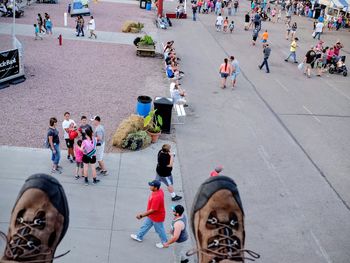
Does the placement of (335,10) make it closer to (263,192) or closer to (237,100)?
(237,100)

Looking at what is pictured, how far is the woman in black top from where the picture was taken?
9.93 m

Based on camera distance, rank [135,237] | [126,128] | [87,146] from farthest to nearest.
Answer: [126,128] < [87,146] < [135,237]

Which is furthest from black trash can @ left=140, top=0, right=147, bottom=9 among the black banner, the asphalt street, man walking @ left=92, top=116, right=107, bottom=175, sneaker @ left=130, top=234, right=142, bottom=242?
sneaker @ left=130, top=234, right=142, bottom=242

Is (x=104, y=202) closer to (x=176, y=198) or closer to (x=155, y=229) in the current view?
(x=176, y=198)

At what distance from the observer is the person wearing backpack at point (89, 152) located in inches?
382

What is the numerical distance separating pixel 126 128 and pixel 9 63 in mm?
6819

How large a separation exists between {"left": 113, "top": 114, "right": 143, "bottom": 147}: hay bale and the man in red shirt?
14.0ft

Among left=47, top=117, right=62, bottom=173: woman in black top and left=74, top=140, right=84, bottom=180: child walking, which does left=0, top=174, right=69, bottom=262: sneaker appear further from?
left=47, top=117, right=62, bottom=173: woman in black top

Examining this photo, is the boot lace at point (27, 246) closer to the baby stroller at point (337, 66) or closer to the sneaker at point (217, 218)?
the sneaker at point (217, 218)

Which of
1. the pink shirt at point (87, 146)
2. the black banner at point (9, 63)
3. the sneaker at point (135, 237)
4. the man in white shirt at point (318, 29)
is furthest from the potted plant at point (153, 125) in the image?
the man in white shirt at point (318, 29)

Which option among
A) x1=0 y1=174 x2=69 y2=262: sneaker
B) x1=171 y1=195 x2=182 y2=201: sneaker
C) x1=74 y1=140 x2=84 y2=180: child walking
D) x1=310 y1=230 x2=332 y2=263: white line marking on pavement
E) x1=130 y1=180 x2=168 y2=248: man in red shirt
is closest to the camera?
x1=0 y1=174 x2=69 y2=262: sneaker

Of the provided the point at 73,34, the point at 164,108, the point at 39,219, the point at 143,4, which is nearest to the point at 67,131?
the point at 164,108

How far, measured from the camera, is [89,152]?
32.0 feet

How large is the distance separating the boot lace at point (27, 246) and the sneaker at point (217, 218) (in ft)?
4.77
